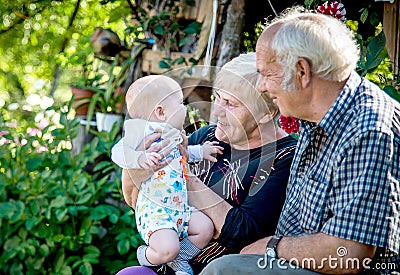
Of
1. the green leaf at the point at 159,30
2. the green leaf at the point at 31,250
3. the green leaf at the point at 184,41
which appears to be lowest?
the green leaf at the point at 31,250

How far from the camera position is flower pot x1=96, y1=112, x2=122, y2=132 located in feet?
13.4

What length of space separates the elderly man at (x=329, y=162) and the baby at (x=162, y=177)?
0.22 metres

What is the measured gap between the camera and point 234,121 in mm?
2186

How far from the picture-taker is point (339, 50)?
5.84 feet

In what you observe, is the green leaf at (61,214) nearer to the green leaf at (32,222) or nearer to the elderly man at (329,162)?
the green leaf at (32,222)

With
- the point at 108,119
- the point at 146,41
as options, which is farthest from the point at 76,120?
the point at 146,41

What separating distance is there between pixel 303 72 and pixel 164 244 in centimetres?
65

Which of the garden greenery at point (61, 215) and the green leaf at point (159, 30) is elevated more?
the green leaf at point (159, 30)

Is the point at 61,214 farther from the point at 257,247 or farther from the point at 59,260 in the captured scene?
the point at 257,247

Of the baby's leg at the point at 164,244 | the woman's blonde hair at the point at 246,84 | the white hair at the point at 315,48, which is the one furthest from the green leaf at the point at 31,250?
the white hair at the point at 315,48

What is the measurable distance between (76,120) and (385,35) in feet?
6.17

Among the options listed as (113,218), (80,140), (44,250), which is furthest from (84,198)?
(80,140)

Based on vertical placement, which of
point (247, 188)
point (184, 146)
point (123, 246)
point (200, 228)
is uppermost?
point (184, 146)

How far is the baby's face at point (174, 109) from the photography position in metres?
2.05
